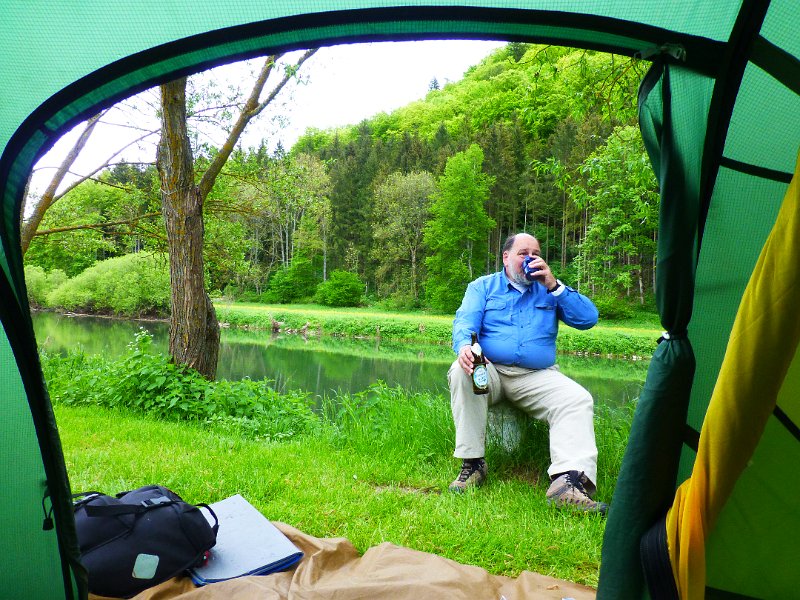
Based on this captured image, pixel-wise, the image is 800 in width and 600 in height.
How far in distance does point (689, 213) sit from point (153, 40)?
1.23 meters

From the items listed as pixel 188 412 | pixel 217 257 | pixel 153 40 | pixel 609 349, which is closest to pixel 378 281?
pixel 609 349

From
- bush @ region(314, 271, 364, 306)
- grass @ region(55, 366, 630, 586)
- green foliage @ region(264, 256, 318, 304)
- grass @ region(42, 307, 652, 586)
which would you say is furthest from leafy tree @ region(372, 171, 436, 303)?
grass @ region(55, 366, 630, 586)

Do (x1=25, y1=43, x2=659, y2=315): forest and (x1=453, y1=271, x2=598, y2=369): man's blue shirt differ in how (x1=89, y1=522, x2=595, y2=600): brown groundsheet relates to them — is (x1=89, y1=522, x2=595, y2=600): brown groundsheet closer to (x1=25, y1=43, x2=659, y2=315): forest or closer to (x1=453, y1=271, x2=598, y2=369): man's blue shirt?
(x1=453, y1=271, x2=598, y2=369): man's blue shirt

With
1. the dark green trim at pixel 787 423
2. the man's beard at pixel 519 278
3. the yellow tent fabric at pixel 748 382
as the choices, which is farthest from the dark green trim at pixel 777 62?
the man's beard at pixel 519 278

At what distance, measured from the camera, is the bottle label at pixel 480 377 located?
2.61 metres

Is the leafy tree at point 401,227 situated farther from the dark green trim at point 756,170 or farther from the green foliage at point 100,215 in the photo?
the dark green trim at point 756,170

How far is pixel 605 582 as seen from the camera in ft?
3.89

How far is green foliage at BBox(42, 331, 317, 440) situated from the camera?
4207 millimetres

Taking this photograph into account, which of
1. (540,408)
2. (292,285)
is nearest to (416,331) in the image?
(540,408)

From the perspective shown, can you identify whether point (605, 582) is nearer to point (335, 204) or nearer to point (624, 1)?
point (624, 1)

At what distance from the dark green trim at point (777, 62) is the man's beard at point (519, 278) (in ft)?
5.45

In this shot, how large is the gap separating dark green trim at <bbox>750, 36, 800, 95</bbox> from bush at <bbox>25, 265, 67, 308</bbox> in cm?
2148

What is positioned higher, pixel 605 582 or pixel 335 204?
pixel 335 204

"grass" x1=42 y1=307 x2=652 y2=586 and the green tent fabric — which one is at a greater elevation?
→ the green tent fabric
